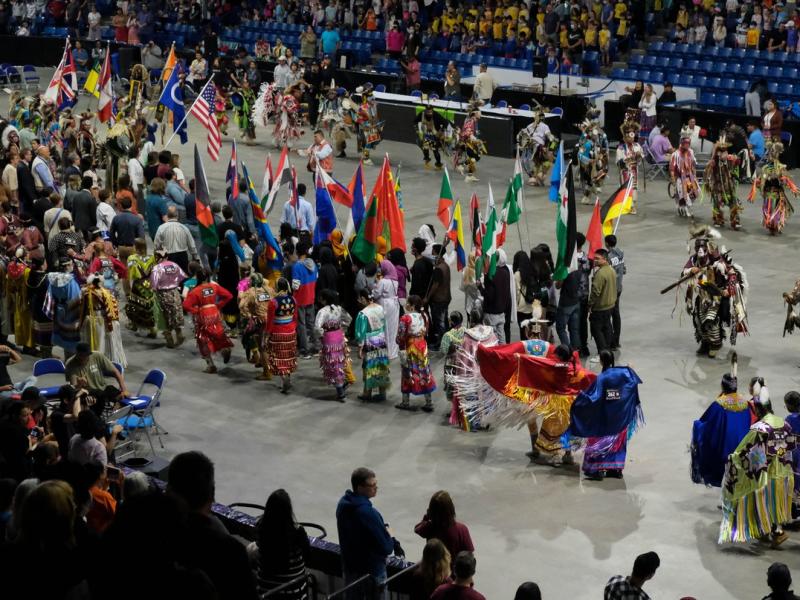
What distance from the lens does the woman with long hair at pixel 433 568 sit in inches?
326

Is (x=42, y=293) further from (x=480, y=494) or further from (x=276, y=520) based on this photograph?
(x=276, y=520)

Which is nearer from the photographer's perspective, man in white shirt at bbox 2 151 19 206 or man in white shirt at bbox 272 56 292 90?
man in white shirt at bbox 2 151 19 206

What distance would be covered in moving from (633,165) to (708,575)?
44.1 ft

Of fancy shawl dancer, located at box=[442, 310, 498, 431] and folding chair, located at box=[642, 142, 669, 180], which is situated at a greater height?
folding chair, located at box=[642, 142, 669, 180]

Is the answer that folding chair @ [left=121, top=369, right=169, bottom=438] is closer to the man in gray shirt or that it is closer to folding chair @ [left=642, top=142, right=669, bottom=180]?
the man in gray shirt

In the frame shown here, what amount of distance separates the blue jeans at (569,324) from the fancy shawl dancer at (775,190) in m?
6.53

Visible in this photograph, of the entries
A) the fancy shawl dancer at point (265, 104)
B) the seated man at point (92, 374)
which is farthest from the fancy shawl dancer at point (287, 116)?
the seated man at point (92, 374)

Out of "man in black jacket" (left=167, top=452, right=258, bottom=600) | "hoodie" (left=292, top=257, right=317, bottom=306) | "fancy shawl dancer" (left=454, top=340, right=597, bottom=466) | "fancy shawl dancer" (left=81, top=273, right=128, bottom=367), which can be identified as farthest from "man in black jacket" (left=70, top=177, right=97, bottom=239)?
"man in black jacket" (left=167, top=452, right=258, bottom=600)

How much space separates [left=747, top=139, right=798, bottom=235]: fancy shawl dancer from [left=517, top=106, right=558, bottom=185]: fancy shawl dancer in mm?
4522

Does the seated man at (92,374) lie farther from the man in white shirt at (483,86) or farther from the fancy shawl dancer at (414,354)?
the man in white shirt at (483,86)

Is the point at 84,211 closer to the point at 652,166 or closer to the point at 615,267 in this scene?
the point at 615,267

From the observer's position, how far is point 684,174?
22.4m

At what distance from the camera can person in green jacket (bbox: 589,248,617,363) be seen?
15.3 m

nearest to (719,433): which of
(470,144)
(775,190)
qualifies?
(775,190)
